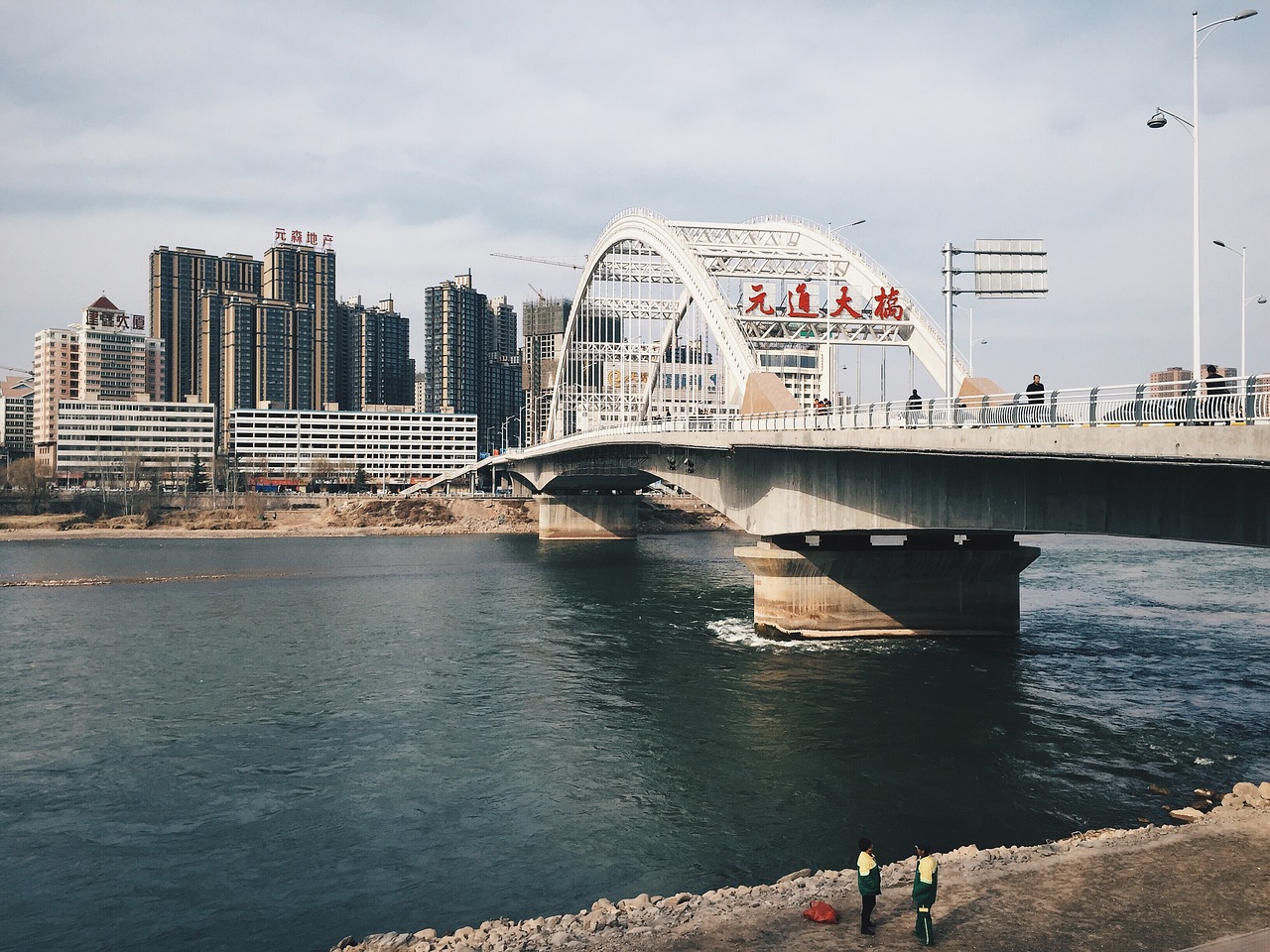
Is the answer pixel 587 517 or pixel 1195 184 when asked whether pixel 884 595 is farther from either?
pixel 587 517

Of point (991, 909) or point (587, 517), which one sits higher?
point (587, 517)

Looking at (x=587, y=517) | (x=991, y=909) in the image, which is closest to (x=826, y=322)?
(x=991, y=909)

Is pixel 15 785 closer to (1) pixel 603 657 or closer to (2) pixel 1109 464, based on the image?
(1) pixel 603 657

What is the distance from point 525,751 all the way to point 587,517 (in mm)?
94419

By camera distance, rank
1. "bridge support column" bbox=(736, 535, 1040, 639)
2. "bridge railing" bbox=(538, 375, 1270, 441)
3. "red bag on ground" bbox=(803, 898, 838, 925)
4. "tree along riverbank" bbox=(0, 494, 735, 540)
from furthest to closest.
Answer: "tree along riverbank" bbox=(0, 494, 735, 540) → "bridge support column" bbox=(736, 535, 1040, 639) → "bridge railing" bbox=(538, 375, 1270, 441) → "red bag on ground" bbox=(803, 898, 838, 925)

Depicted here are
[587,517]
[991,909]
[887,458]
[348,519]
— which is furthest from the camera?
[348,519]

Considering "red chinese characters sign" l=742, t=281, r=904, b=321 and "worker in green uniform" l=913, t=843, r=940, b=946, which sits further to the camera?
"red chinese characters sign" l=742, t=281, r=904, b=321

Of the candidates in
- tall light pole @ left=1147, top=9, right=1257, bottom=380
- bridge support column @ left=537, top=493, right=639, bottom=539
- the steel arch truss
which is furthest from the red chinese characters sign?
bridge support column @ left=537, top=493, right=639, bottom=539

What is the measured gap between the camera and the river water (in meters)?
20.8

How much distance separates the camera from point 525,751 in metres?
29.7

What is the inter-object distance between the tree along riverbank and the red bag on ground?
376ft

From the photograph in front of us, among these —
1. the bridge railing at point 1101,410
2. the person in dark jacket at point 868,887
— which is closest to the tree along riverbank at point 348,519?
the bridge railing at point 1101,410

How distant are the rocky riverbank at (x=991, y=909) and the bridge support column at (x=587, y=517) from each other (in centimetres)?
10309

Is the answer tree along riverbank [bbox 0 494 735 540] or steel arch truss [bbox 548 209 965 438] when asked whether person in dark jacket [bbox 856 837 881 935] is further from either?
tree along riverbank [bbox 0 494 735 540]
